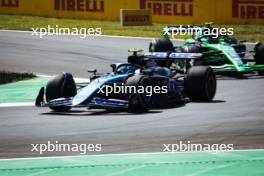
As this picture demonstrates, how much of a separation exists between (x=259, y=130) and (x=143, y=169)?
11.9ft

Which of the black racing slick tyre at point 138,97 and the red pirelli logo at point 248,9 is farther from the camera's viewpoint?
the red pirelli logo at point 248,9

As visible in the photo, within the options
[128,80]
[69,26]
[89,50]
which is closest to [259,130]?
[128,80]

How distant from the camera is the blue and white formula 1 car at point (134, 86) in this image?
1494 cm

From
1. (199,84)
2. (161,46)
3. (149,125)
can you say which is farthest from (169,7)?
(149,125)

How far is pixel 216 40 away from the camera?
2355 centimetres

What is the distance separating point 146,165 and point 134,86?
4.61 meters

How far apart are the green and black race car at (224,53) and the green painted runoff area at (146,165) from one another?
10.3 metres

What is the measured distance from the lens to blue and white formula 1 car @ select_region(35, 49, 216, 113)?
588 inches

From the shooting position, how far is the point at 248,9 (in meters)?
36.6

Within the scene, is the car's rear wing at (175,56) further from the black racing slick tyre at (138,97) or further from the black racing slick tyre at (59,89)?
the black racing slick tyre at (59,89)

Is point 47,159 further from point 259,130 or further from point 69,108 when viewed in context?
point 69,108

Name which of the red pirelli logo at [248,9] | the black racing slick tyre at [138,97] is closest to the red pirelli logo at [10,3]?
the red pirelli logo at [248,9]

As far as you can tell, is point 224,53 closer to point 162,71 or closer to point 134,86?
point 162,71

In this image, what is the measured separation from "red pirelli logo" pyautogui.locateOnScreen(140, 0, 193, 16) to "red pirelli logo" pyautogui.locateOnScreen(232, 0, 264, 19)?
6.55ft
